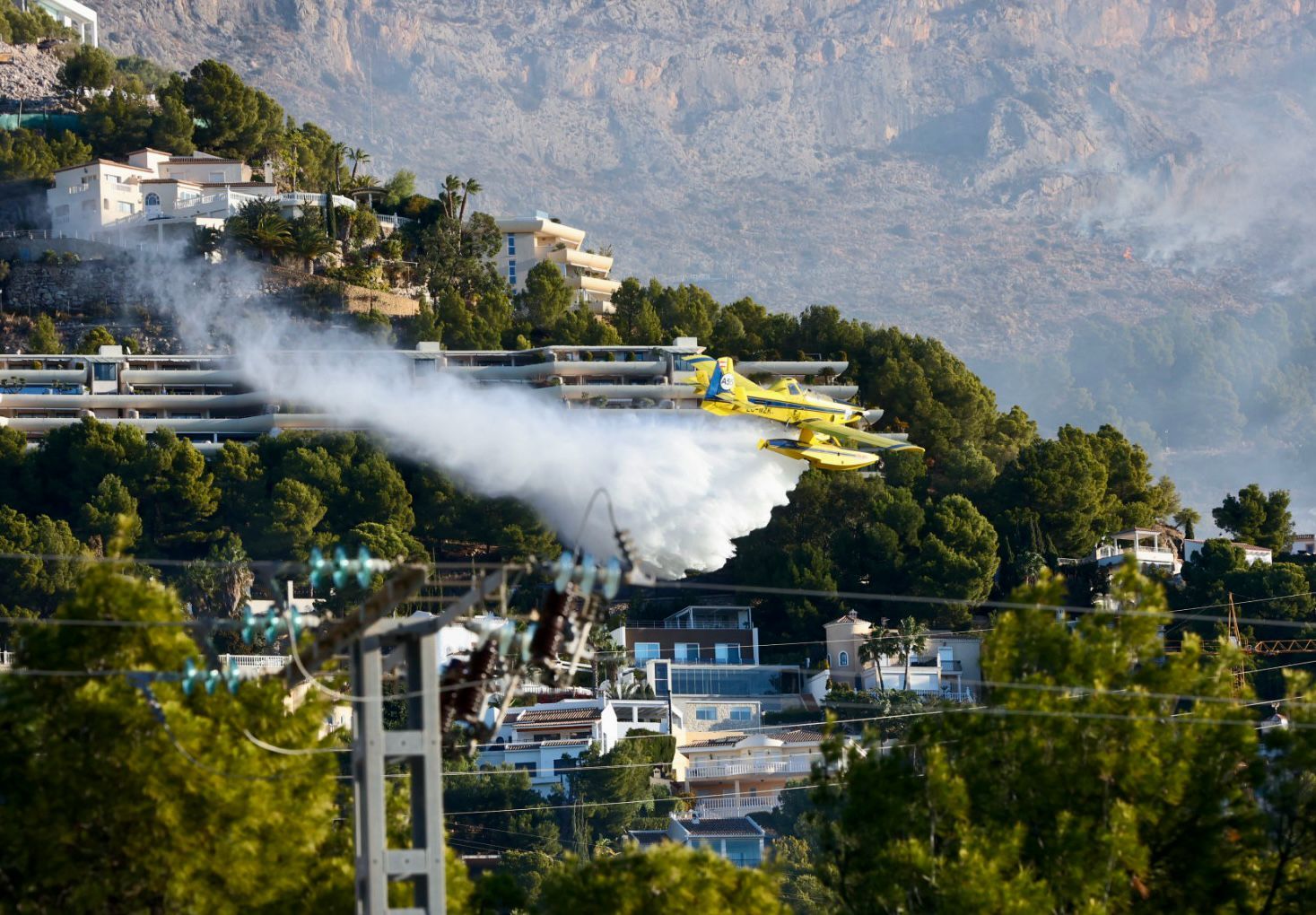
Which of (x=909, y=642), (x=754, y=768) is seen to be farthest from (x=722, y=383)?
(x=909, y=642)

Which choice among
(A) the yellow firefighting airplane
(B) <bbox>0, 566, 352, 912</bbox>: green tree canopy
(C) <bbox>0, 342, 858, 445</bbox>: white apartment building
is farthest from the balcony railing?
(B) <bbox>0, 566, 352, 912</bbox>: green tree canopy

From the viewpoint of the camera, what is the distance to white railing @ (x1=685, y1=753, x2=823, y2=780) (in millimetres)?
95731

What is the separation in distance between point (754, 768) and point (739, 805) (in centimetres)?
265

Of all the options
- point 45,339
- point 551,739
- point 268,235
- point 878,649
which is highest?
point 268,235

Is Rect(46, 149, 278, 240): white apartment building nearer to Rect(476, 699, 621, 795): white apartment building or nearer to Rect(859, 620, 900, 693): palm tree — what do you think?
Rect(859, 620, 900, 693): palm tree

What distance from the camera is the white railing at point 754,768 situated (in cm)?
9573

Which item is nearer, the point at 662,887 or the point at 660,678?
the point at 662,887

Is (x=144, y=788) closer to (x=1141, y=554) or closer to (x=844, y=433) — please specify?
(x=844, y=433)

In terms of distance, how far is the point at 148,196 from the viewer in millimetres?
153625

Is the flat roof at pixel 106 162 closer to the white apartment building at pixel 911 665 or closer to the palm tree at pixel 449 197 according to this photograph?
the palm tree at pixel 449 197

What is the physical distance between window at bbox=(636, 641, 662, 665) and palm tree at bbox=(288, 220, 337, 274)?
136 feet

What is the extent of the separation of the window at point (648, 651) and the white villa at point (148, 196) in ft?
153

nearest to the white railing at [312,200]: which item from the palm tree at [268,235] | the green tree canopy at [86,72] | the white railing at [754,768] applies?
the palm tree at [268,235]

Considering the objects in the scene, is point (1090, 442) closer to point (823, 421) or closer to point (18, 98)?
point (823, 421)
